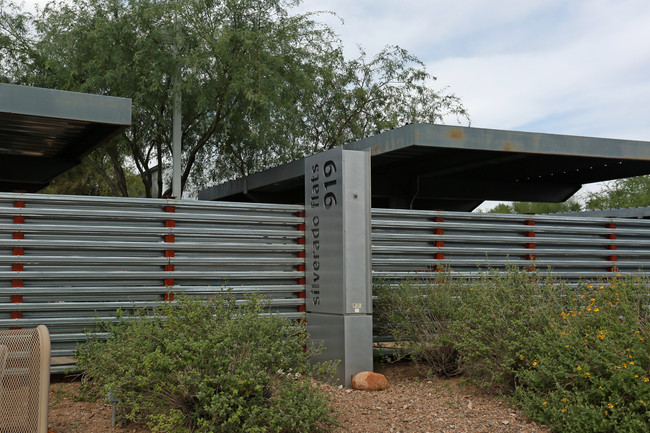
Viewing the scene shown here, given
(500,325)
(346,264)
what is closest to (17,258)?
(346,264)

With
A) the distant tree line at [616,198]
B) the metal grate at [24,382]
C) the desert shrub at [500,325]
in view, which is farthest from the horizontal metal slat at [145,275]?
the distant tree line at [616,198]

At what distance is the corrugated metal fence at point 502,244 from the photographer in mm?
9406

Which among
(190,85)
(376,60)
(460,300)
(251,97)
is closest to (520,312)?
(460,300)

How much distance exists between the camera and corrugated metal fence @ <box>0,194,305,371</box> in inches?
299

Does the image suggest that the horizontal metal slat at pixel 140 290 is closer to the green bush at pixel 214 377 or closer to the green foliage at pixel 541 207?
the green bush at pixel 214 377

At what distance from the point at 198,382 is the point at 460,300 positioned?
4.02m

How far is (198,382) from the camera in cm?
544

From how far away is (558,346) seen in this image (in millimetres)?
6500

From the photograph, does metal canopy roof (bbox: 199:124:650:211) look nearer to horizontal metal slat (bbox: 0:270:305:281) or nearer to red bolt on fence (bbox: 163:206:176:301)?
horizontal metal slat (bbox: 0:270:305:281)

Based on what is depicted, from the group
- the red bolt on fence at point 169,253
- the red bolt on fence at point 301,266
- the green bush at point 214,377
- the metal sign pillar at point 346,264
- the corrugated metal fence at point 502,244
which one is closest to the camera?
the green bush at point 214,377

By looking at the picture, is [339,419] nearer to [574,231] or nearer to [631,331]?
[631,331]

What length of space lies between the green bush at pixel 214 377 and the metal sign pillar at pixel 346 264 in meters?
1.53

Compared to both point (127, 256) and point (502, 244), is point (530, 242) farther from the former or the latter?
point (127, 256)

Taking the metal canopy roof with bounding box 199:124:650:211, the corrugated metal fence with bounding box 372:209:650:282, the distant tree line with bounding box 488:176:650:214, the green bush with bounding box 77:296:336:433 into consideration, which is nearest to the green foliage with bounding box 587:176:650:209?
the distant tree line with bounding box 488:176:650:214
